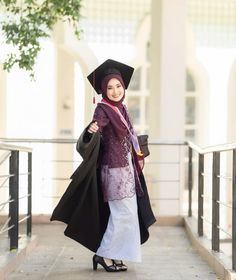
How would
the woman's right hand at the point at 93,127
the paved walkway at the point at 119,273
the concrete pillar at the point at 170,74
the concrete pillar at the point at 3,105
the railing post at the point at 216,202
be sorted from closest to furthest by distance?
1. the woman's right hand at the point at 93,127
2. the paved walkway at the point at 119,273
3. the railing post at the point at 216,202
4. the concrete pillar at the point at 170,74
5. the concrete pillar at the point at 3,105

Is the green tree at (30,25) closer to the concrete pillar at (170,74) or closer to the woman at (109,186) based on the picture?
the woman at (109,186)

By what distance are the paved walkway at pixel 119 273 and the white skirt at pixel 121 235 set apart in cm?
17

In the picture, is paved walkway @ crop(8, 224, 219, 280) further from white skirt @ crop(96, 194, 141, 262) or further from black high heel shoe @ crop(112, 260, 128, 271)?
white skirt @ crop(96, 194, 141, 262)

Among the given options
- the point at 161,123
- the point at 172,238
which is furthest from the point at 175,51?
the point at 172,238

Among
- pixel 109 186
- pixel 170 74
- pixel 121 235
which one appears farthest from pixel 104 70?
pixel 170 74

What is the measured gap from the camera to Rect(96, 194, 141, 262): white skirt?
13.5 ft

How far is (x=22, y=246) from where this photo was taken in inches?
193

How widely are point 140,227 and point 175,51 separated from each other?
Result: 172 inches

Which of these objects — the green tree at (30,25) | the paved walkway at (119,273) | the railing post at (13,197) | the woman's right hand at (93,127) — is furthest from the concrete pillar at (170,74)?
the woman's right hand at (93,127)

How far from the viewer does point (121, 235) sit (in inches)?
162

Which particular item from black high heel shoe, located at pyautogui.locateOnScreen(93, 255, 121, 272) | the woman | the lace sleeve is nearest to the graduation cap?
the woman

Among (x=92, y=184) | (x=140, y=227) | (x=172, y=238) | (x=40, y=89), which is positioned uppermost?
(x=40, y=89)

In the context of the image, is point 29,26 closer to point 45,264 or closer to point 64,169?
point 45,264

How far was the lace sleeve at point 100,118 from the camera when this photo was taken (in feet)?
13.4
